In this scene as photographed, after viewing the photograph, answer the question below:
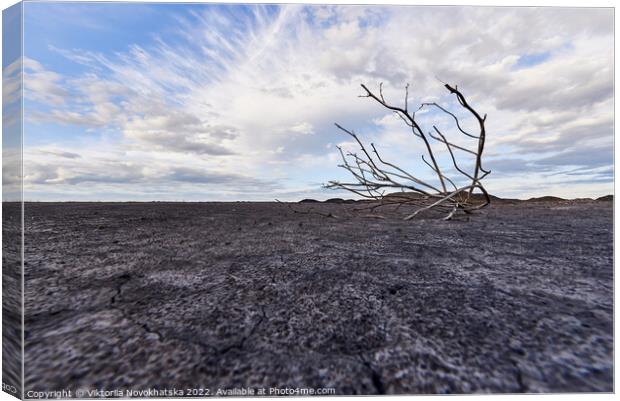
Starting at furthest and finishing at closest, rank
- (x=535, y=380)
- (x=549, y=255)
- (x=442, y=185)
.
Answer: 1. (x=442, y=185)
2. (x=549, y=255)
3. (x=535, y=380)

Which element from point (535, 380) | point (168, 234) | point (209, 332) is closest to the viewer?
point (535, 380)

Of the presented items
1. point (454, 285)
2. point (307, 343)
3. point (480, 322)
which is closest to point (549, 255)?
point (454, 285)

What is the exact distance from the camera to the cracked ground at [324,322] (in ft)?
1.35

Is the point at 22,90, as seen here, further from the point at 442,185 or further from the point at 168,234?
the point at 442,185

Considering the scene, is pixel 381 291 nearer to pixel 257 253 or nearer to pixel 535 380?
pixel 535 380

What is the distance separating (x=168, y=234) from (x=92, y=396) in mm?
1216

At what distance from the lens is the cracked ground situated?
0.41 m

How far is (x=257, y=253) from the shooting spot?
1.09 m

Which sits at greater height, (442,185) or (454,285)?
(442,185)

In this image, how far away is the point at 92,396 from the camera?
411mm

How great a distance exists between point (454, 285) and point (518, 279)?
7.1 inches

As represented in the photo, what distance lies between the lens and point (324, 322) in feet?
1.76

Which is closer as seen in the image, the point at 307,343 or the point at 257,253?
the point at 307,343

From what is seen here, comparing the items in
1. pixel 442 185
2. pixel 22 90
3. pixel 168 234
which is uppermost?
pixel 22 90
